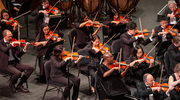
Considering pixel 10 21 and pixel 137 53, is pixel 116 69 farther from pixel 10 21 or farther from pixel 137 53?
pixel 10 21

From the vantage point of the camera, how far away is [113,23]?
24.2 ft

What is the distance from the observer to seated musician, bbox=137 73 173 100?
5008 millimetres

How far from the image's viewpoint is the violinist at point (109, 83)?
5086 mm

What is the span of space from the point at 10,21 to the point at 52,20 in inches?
39.8

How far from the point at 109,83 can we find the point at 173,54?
160 cm

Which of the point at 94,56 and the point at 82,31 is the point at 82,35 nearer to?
the point at 82,31

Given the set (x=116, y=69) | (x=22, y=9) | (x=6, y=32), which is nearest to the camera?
(x=116, y=69)

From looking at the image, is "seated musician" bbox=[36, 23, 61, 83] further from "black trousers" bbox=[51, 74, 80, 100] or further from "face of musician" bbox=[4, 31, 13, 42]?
"black trousers" bbox=[51, 74, 80, 100]

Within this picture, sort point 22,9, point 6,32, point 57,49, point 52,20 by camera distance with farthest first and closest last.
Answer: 1. point 22,9
2. point 52,20
3. point 6,32
4. point 57,49

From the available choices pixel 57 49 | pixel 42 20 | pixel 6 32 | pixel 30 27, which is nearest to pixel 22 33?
pixel 30 27

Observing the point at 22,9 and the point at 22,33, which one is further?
the point at 22,33

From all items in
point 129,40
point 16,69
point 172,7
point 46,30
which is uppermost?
point 172,7

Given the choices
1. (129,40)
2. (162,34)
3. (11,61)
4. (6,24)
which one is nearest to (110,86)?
(129,40)

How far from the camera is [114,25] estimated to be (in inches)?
288
